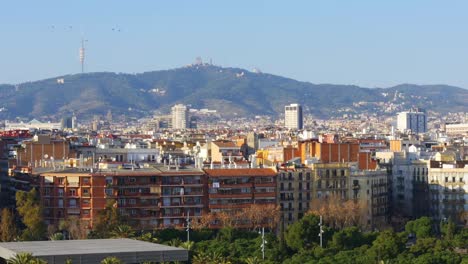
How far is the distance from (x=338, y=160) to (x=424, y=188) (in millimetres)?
5415

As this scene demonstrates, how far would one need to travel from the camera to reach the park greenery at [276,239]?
181 feet

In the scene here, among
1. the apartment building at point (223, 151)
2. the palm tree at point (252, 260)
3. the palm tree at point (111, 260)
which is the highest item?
the apartment building at point (223, 151)

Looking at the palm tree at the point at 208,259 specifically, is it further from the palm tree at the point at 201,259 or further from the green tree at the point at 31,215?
the green tree at the point at 31,215

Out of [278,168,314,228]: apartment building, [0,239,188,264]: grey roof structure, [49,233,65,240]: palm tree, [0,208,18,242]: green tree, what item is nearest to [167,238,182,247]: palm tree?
[49,233,65,240]: palm tree

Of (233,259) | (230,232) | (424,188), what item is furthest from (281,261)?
(424,188)

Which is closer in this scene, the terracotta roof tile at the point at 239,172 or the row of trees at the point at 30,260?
the row of trees at the point at 30,260

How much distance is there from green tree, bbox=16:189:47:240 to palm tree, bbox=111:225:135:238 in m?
3.59

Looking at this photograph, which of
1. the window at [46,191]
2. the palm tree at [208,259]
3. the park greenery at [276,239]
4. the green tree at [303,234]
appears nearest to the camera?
the palm tree at [208,259]

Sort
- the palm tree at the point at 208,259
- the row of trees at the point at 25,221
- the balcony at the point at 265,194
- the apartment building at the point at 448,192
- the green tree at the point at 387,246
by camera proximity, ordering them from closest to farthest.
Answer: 1. the palm tree at the point at 208,259
2. the green tree at the point at 387,246
3. the row of trees at the point at 25,221
4. the balcony at the point at 265,194
5. the apartment building at the point at 448,192

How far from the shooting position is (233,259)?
55031 millimetres

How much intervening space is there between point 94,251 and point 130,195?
2099cm

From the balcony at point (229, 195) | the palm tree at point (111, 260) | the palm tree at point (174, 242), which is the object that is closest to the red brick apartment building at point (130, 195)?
the balcony at point (229, 195)

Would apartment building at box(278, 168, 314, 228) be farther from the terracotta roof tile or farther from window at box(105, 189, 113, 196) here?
window at box(105, 189, 113, 196)

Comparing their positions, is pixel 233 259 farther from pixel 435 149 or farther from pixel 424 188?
pixel 435 149
